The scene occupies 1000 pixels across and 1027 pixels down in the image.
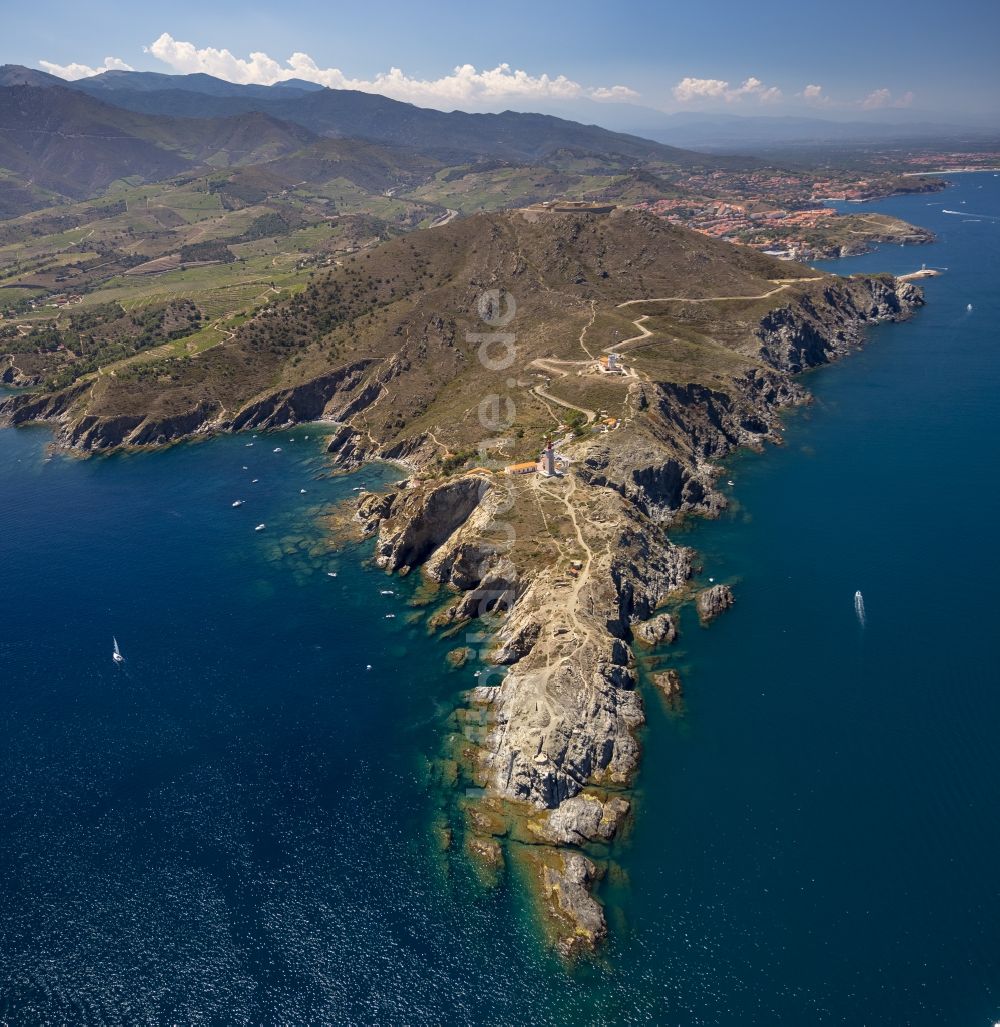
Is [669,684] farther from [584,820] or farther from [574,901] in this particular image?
[574,901]

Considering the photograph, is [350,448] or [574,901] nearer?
[574,901]

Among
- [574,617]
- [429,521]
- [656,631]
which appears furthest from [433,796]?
[429,521]

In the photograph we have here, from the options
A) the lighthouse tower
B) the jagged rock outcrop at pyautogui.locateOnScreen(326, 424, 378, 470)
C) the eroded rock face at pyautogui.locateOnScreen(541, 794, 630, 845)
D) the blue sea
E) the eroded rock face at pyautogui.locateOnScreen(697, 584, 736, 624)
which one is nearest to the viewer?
the blue sea

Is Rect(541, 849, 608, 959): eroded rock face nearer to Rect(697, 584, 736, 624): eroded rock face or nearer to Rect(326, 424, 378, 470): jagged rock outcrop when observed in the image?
Rect(697, 584, 736, 624): eroded rock face

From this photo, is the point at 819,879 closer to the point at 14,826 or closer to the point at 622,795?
the point at 622,795

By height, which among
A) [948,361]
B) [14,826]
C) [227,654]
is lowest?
[14,826]

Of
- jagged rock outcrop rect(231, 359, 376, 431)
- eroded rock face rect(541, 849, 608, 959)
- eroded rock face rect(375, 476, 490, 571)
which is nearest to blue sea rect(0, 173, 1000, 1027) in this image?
eroded rock face rect(541, 849, 608, 959)

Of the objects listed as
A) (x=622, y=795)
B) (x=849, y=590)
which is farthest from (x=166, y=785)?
(x=849, y=590)
